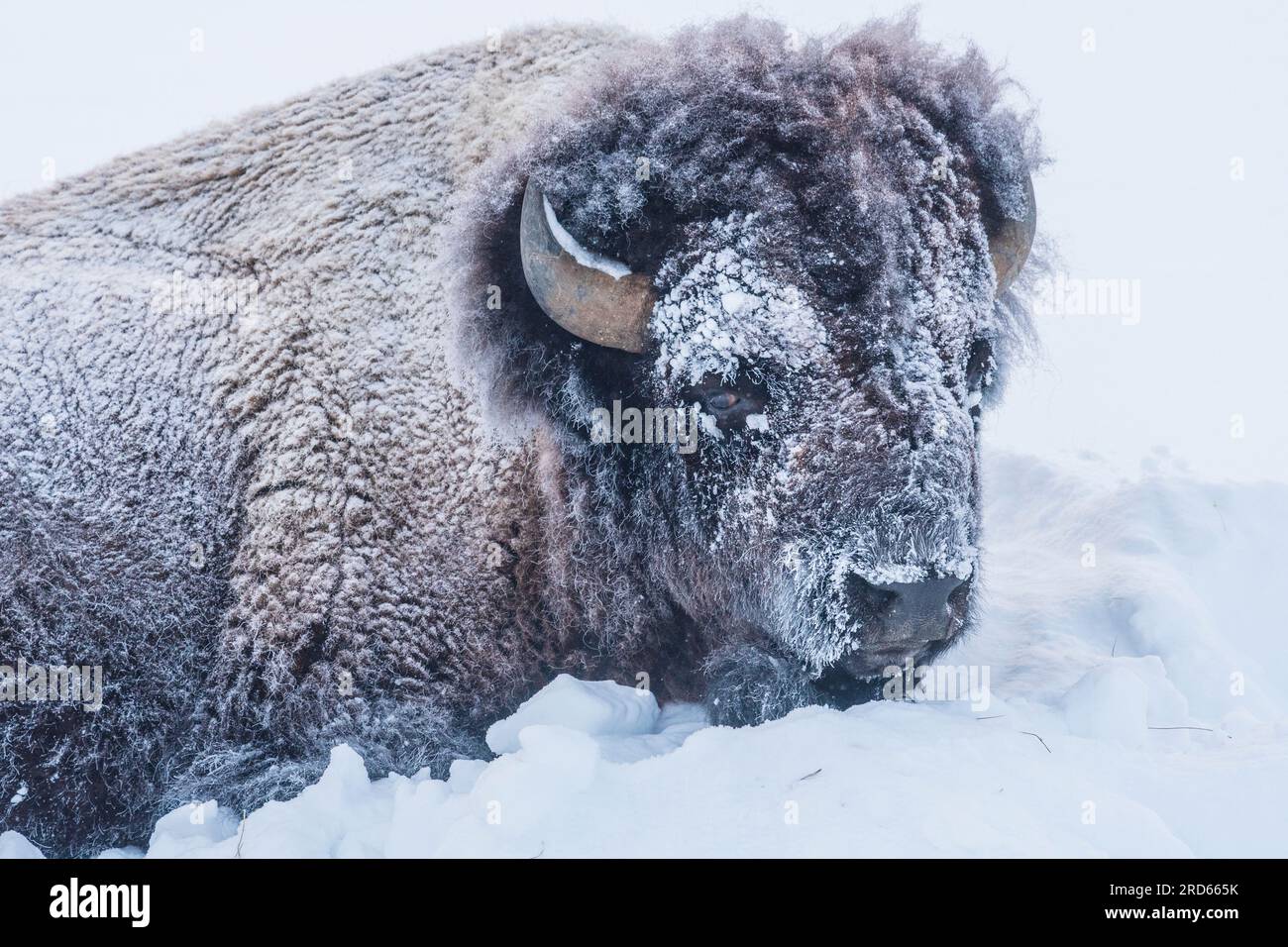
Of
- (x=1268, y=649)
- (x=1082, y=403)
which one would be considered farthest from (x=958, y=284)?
(x=1082, y=403)

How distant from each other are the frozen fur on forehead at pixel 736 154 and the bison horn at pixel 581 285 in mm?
54

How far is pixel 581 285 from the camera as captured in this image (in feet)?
9.00

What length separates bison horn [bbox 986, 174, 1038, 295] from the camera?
2939 millimetres

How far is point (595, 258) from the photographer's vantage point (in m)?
2.73

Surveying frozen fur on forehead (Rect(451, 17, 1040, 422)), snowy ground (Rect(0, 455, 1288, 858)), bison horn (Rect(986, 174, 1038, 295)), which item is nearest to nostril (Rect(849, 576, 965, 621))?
snowy ground (Rect(0, 455, 1288, 858))

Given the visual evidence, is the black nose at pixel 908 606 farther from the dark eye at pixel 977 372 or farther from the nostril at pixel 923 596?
the dark eye at pixel 977 372

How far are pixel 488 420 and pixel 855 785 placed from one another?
1597mm

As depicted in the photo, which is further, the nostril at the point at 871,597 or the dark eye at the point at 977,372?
the dark eye at the point at 977,372

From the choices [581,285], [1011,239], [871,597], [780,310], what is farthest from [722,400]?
[1011,239]

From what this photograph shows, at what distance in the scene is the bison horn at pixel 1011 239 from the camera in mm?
2939

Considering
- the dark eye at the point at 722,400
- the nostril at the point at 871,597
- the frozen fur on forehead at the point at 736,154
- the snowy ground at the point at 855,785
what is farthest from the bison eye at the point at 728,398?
the snowy ground at the point at 855,785

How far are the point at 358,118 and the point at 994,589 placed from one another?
329 cm

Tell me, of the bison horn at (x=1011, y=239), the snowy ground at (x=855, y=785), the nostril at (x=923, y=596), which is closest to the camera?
the snowy ground at (x=855, y=785)

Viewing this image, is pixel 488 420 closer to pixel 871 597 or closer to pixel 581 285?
pixel 581 285
